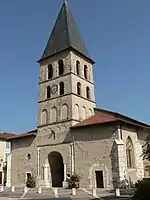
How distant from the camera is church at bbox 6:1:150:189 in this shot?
26.8 meters

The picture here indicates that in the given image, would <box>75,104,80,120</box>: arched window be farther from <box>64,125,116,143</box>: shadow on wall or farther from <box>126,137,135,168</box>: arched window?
<box>126,137,135,168</box>: arched window

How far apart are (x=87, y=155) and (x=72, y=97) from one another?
773 centimetres

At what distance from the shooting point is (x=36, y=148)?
32625 millimetres

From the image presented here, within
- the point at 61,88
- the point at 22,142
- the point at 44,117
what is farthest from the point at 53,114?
the point at 22,142

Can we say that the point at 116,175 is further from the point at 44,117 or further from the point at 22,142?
the point at 22,142

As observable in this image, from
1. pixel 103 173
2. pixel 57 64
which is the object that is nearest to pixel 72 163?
pixel 103 173

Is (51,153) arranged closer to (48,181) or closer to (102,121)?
(48,181)

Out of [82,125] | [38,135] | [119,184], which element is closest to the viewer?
[119,184]

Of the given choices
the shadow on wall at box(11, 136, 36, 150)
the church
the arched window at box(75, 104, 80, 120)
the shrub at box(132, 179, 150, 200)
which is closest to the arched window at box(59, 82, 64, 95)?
the church

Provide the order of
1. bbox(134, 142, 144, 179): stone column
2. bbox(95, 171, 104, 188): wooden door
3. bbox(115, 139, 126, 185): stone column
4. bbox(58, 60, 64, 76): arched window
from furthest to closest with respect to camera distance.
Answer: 1. bbox(58, 60, 64, 76): arched window
2. bbox(134, 142, 144, 179): stone column
3. bbox(95, 171, 104, 188): wooden door
4. bbox(115, 139, 126, 185): stone column

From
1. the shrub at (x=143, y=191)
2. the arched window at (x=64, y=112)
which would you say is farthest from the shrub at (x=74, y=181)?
the shrub at (x=143, y=191)

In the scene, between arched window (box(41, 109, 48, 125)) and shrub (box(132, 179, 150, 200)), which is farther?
arched window (box(41, 109, 48, 125))

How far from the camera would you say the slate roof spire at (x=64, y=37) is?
35.4 metres

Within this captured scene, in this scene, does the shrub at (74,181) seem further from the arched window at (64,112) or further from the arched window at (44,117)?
the arched window at (44,117)
